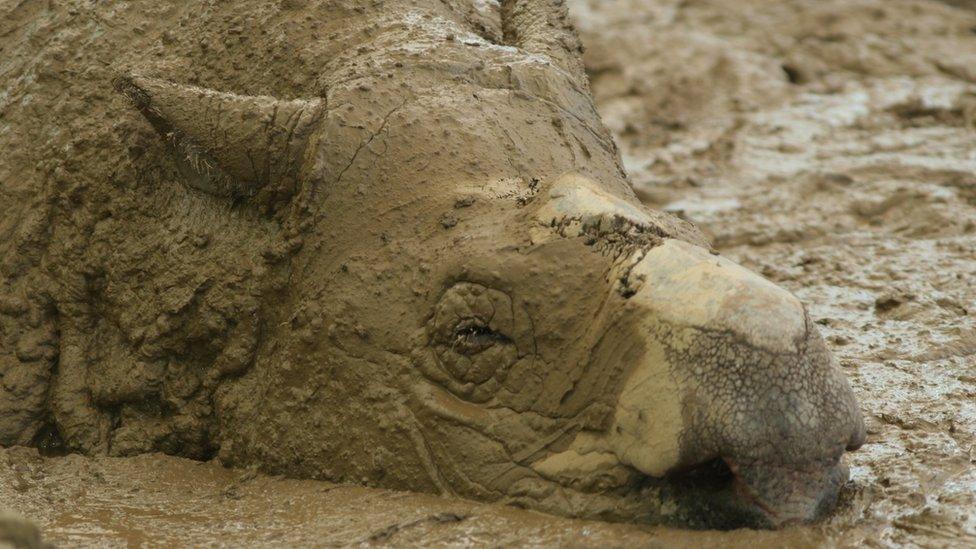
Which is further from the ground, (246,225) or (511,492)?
(246,225)

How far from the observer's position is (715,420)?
3162mm

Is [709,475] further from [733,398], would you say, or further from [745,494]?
[733,398]

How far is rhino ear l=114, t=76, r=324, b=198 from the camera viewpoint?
3930mm

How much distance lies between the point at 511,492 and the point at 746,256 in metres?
3.29

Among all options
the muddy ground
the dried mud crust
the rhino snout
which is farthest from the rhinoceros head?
the dried mud crust

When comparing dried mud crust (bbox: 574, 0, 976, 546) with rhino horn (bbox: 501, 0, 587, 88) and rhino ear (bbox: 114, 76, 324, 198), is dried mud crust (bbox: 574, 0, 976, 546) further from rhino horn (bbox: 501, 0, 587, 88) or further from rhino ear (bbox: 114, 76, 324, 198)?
rhino ear (bbox: 114, 76, 324, 198)

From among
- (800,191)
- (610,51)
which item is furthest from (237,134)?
(610,51)

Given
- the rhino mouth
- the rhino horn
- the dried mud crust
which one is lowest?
the dried mud crust

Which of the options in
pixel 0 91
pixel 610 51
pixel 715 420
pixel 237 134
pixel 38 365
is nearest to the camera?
→ pixel 715 420

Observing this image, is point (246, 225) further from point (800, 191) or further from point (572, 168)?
point (800, 191)

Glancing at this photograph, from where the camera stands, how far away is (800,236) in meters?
6.64

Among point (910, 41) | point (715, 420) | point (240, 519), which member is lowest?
point (910, 41)

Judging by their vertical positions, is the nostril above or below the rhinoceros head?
below

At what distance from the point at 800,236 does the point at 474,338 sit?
3.48m
